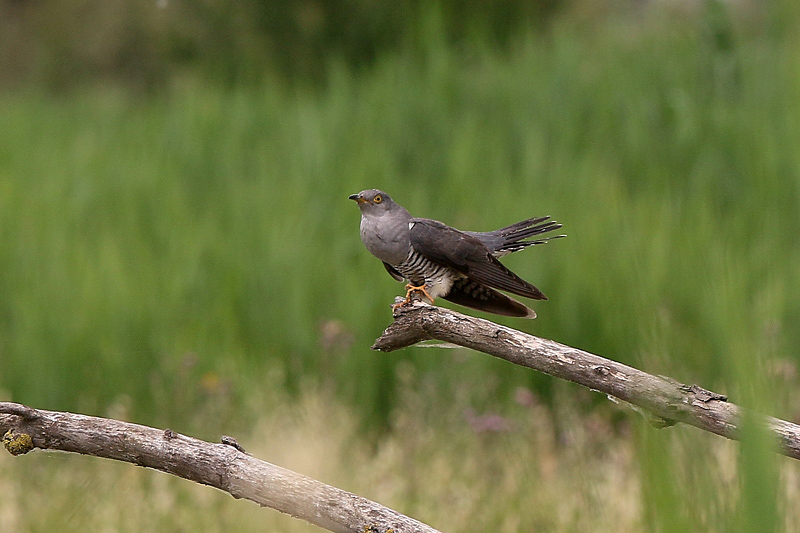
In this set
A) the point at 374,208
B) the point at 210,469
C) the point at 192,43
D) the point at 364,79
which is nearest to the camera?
the point at 210,469

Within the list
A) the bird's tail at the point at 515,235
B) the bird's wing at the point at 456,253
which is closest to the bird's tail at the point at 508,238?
the bird's tail at the point at 515,235

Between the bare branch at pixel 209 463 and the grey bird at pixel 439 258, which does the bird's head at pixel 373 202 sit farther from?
the bare branch at pixel 209 463

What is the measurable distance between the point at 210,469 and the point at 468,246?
3.10 feet

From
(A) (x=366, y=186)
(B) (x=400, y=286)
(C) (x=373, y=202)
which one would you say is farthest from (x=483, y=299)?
(A) (x=366, y=186)

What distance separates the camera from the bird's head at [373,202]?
2.10 m

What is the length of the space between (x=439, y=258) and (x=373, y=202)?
213 mm

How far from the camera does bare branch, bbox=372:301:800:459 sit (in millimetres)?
1154

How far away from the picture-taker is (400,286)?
5.16 metres

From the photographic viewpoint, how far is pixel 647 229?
4.82 m

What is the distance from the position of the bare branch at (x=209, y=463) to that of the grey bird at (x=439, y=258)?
0.68 metres

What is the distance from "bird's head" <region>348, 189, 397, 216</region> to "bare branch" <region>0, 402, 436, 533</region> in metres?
0.72

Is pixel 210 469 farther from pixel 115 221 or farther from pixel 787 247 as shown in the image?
pixel 115 221

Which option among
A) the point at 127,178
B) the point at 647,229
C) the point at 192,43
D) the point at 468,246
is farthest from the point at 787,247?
the point at 192,43

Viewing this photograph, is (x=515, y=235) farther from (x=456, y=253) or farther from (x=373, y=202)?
(x=373, y=202)
